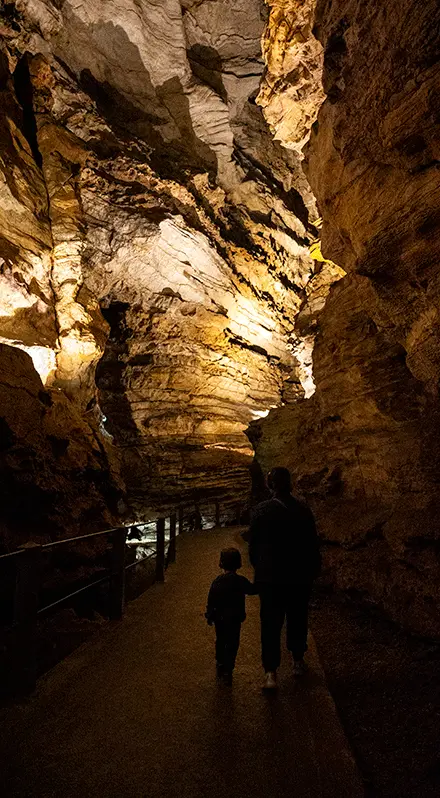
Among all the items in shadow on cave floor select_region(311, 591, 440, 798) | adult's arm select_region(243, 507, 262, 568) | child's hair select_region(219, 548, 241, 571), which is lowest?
shadow on cave floor select_region(311, 591, 440, 798)

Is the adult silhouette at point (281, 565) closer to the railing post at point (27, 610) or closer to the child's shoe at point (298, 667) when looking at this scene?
the child's shoe at point (298, 667)

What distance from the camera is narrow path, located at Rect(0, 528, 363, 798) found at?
211 cm

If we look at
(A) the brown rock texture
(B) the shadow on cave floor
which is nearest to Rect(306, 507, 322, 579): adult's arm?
(B) the shadow on cave floor

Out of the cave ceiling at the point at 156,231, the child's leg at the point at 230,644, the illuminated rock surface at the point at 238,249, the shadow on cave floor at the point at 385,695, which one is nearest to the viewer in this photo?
the shadow on cave floor at the point at 385,695

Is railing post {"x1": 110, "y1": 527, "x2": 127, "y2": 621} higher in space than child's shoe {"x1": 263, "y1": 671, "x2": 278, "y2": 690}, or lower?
higher

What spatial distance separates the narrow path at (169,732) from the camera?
211cm

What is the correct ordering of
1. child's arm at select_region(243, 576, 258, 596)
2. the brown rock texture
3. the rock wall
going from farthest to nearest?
the brown rock texture, the rock wall, child's arm at select_region(243, 576, 258, 596)

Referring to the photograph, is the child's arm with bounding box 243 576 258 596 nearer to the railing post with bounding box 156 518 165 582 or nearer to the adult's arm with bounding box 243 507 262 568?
the adult's arm with bounding box 243 507 262 568

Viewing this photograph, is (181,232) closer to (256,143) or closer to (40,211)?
(40,211)

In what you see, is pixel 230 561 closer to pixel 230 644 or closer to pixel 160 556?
pixel 230 644

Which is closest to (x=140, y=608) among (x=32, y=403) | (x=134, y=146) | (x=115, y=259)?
(x=32, y=403)

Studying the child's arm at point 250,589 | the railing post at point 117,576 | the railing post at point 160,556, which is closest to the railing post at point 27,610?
the child's arm at point 250,589

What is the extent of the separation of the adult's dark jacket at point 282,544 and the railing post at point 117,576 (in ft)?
7.59

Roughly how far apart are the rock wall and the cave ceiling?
7.77m
